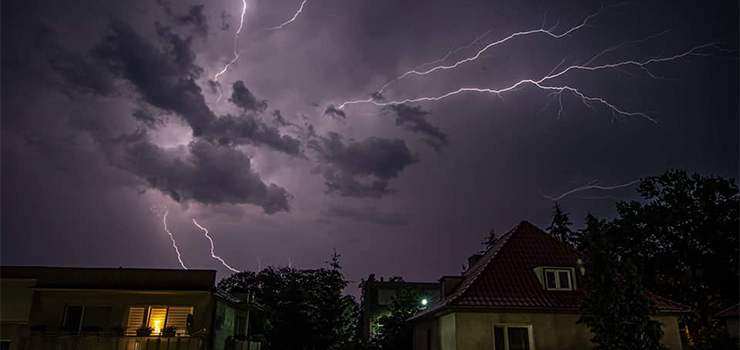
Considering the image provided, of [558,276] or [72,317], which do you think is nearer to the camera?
[558,276]

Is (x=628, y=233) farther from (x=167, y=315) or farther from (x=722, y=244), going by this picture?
(x=167, y=315)

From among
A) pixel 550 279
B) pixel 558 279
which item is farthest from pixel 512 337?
pixel 558 279

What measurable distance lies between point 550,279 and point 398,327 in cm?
1017

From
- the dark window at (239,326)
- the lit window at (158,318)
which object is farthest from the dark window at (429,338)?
→ the lit window at (158,318)

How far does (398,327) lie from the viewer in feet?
82.8

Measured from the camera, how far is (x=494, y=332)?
52.0 ft

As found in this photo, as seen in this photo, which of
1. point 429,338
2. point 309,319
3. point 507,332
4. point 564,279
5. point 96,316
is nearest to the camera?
point 507,332

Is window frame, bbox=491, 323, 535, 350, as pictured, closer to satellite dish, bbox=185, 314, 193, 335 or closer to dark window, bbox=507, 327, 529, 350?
dark window, bbox=507, 327, 529, 350

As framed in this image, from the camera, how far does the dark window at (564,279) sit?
1727 centimetres

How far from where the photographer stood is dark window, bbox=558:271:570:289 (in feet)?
56.6

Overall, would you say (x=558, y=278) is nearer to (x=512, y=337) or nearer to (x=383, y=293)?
(x=512, y=337)

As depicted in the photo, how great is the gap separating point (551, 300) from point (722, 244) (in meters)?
14.5

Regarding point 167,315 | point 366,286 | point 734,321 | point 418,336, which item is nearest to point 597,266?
point 734,321

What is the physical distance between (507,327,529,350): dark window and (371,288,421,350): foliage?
845 cm
